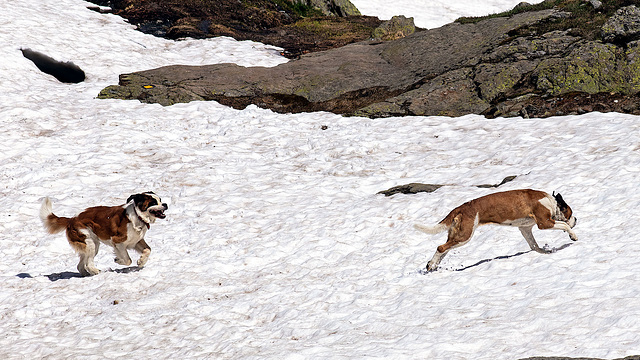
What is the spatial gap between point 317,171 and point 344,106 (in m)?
6.29

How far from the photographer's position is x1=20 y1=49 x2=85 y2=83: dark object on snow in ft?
89.9

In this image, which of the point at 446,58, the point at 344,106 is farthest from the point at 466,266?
the point at 446,58

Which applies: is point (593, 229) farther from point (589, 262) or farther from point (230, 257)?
point (230, 257)

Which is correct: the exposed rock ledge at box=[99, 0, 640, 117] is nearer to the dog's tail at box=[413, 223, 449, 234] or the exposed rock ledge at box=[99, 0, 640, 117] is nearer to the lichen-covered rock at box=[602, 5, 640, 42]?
the lichen-covered rock at box=[602, 5, 640, 42]

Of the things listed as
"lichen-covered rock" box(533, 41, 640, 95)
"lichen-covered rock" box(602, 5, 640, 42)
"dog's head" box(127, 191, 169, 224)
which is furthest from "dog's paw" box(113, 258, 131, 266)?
"lichen-covered rock" box(602, 5, 640, 42)

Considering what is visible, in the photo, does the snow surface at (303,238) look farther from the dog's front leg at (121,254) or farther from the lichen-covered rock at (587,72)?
the lichen-covered rock at (587,72)

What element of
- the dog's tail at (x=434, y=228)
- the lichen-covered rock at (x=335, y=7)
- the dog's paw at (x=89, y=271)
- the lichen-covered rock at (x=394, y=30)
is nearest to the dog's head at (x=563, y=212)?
the dog's tail at (x=434, y=228)

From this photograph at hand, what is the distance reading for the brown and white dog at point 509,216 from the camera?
36.0ft

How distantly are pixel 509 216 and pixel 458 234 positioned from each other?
1002 millimetres

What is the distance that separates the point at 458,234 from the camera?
437 inches

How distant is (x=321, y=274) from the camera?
1205 centimetres

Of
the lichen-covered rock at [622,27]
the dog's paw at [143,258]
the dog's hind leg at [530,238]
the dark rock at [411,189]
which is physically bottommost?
the dog's paw at [143,258]

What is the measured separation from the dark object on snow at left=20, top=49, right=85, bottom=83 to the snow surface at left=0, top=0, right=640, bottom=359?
4.99 feet

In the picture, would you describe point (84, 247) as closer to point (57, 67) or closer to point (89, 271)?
point (89, 271)
